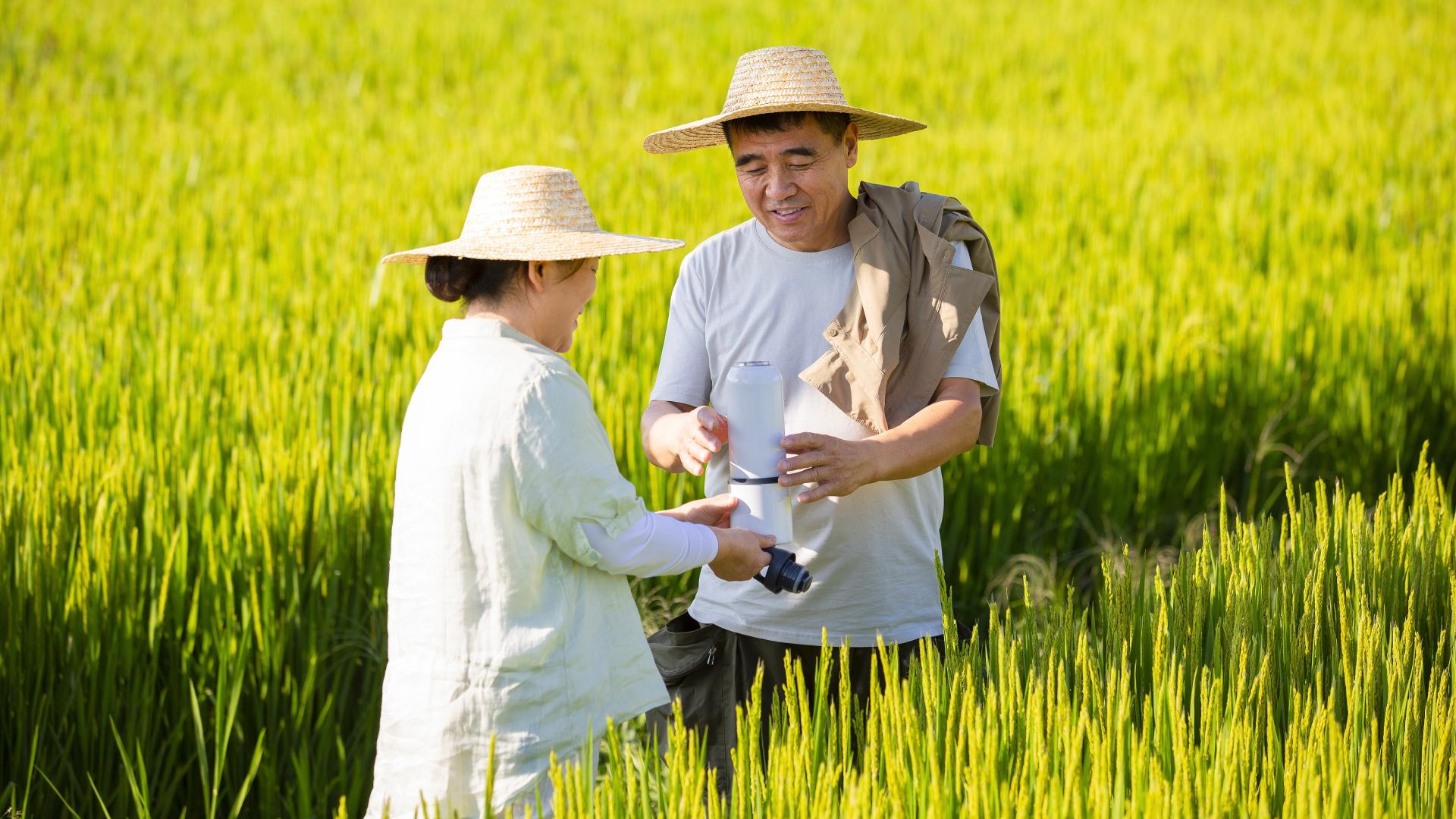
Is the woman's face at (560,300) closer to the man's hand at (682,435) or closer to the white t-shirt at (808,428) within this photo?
the man's hand at (682,435)

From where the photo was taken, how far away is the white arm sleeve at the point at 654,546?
1665mm

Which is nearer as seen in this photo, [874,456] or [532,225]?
[532,225]

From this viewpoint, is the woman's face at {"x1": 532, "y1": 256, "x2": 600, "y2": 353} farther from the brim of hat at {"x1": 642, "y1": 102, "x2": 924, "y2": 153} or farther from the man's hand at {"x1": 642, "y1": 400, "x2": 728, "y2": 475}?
the brim of hat at {"x1": 642, "y1": 102, "x2": 924, "y2": 153}

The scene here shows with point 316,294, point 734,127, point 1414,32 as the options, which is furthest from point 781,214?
point 1414,32

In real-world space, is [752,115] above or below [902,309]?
above

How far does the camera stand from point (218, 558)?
2.69m

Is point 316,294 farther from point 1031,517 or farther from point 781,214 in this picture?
point 781,214

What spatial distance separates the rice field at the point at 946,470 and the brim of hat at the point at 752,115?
85 cm

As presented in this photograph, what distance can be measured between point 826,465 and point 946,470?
1568 mm

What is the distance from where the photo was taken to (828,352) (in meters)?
2.18

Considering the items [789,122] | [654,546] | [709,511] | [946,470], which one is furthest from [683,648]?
[946,470]

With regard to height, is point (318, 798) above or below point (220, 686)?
below

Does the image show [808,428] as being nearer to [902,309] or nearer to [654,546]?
[902,309]

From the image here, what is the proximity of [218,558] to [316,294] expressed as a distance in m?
2.17
